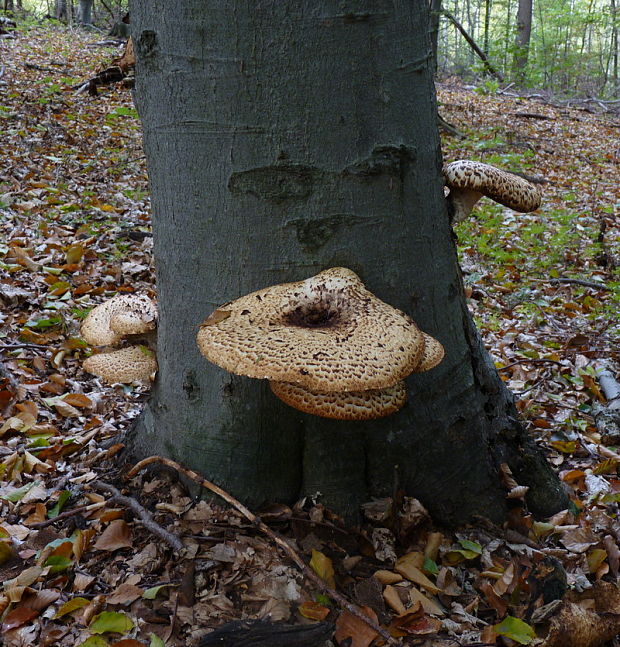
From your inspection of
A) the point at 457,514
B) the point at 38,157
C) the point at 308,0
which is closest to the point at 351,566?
the point at 457,514

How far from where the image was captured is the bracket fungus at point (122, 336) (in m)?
2.72

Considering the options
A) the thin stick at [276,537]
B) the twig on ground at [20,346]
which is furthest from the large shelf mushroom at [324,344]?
the twig on ground at [20,346]

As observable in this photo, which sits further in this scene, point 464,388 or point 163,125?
point 464,388

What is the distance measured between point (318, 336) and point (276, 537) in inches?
37.9

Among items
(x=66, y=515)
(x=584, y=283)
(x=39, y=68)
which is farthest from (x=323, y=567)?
(x=39, y=68)

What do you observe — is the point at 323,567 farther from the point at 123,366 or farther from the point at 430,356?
the point at 123,366

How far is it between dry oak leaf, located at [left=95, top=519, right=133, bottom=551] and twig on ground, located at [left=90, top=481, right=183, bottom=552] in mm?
83

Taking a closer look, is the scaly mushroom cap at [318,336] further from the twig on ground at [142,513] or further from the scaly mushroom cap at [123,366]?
the twig on ground at [142,513]

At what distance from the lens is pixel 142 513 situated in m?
2.63

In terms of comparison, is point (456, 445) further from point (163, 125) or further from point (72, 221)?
point (72, 221)

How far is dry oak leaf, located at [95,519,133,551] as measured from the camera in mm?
2562

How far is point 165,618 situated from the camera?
7.27 feet

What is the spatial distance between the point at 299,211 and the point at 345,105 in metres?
0.43

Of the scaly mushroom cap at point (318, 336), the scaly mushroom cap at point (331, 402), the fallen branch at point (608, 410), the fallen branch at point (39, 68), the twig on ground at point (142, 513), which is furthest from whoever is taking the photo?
the fallen branch at point (39, 68)
